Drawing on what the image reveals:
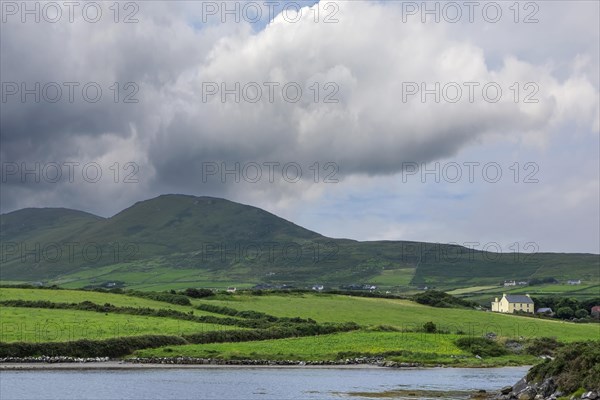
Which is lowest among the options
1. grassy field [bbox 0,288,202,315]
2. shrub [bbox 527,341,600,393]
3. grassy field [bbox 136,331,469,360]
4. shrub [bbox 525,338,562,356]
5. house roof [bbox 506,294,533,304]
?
shrub [bbox 525,338,562,356]

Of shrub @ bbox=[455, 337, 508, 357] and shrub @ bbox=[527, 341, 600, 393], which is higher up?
shrub @ bbox=[527, 341, 600, 393]

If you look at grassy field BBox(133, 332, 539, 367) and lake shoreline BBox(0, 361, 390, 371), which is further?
grassy field BBox(133, 332, 539, 367)

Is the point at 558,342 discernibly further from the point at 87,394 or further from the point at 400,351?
the point at 87,394

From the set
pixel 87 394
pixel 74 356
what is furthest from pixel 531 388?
pixel 74 356

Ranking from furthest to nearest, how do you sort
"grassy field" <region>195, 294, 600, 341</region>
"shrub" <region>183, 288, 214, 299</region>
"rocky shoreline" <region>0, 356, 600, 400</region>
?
"shrub" <region>183, 288, 214, 299</region>, "grassy field" <region>195, 294, 600, 341</region>, "rocky shoreline" <region>0, 356, 600, 400</region>

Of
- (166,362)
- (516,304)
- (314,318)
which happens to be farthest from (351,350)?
(516,304)

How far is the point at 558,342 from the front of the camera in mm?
107812

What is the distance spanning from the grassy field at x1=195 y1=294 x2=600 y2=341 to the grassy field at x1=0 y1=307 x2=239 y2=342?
24473 mm

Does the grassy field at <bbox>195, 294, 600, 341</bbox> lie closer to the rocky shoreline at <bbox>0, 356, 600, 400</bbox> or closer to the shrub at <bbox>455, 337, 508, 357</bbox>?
→ the shrub at <bbox>455, 337, 508, 357</bbox>

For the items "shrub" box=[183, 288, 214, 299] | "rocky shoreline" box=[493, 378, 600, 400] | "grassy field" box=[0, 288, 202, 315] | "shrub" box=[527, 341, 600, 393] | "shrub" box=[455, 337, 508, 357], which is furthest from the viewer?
"shrub" box=[183, 288, 214, 299]

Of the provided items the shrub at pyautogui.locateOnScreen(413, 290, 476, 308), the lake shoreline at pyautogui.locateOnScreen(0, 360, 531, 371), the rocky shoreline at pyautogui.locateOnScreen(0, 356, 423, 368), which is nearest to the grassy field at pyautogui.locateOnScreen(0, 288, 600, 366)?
the rocky shoreline at pyautogui.locateOnScreen(0, 356, 423, 368)

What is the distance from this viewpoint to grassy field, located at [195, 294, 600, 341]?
123 meters

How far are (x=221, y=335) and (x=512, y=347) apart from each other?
3661 centimetres

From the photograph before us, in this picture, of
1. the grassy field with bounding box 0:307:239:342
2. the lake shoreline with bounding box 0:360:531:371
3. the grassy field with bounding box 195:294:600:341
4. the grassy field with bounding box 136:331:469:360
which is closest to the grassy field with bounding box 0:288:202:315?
the grassy field with bounding box 0:307:239:342
